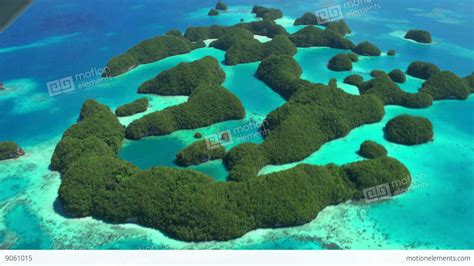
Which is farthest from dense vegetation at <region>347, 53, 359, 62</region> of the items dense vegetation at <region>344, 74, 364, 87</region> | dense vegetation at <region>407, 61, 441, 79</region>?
dense vegetation at <region>407, 61, 441, 79</region>

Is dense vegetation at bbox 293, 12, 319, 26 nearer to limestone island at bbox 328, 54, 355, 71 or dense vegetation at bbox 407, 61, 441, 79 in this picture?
limestone island at bbox 328, 54, 355, 71

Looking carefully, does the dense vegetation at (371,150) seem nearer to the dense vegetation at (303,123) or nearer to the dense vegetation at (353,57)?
the dense vegetation at (303,123)

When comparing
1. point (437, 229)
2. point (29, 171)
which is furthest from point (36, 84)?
point (437, 229)

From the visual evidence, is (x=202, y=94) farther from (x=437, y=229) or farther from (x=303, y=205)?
(x=437, y=229)

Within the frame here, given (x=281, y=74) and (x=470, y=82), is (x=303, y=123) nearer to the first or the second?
(x=281, y=74)

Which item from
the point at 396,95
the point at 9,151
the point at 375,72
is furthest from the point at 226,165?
the point at 375,72
